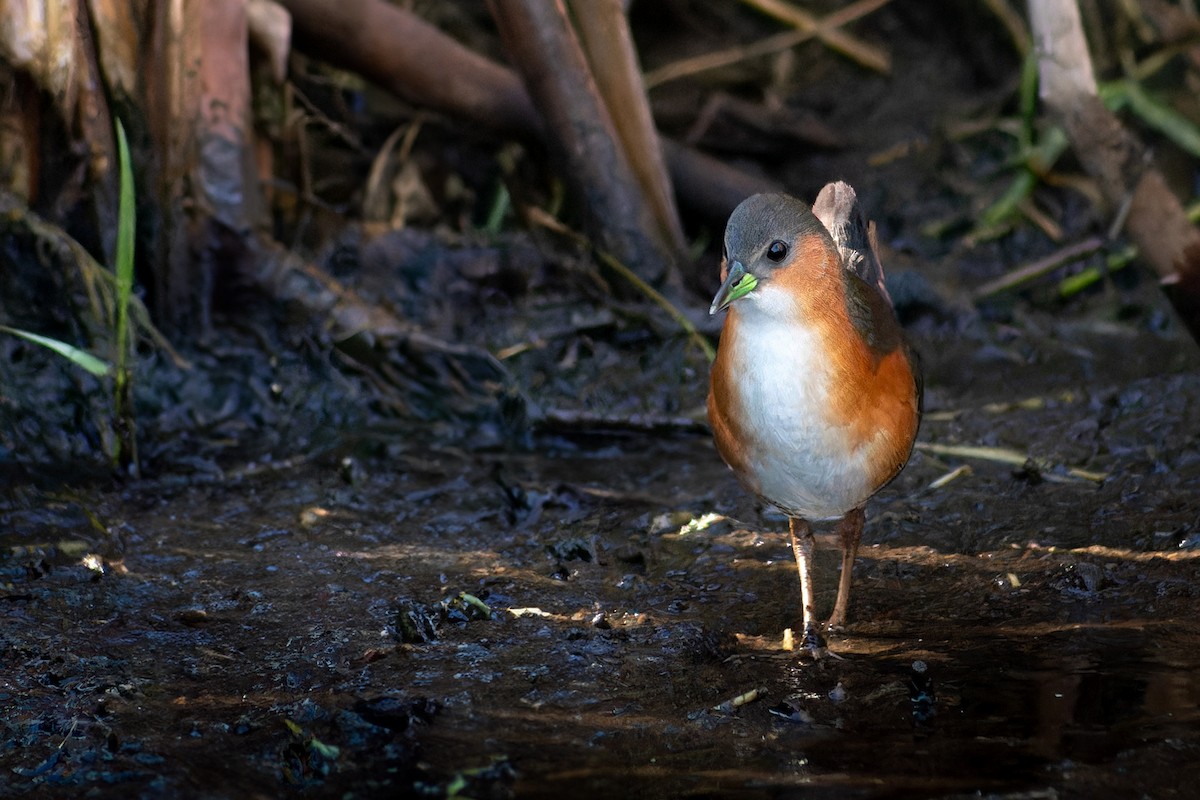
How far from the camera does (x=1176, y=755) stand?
2.59m

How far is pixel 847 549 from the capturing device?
3.49 meters

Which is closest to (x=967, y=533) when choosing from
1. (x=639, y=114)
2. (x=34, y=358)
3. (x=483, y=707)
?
(x=483, y=707)

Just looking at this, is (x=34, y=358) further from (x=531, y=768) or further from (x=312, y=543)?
(x=531, y=768)

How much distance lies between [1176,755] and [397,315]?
3.22 m

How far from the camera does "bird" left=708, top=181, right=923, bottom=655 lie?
3.11m

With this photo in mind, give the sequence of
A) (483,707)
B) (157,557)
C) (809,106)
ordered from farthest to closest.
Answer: (809,106) < (157,557) < (483,707)

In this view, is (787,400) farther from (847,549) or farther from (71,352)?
(71,352)

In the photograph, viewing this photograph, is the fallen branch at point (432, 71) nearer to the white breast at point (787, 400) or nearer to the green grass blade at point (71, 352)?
the green grass blade at point (71, 352)

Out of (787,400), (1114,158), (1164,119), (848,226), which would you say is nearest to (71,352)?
→ (787,400)

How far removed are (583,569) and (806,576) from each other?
0.65 m

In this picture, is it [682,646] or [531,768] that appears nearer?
[531,768]

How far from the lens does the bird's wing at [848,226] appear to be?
3.94m

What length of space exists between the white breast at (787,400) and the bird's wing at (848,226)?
834 mm

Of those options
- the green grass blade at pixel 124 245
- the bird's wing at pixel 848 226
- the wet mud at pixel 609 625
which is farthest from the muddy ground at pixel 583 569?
the bird's wing at pixel 848 226
